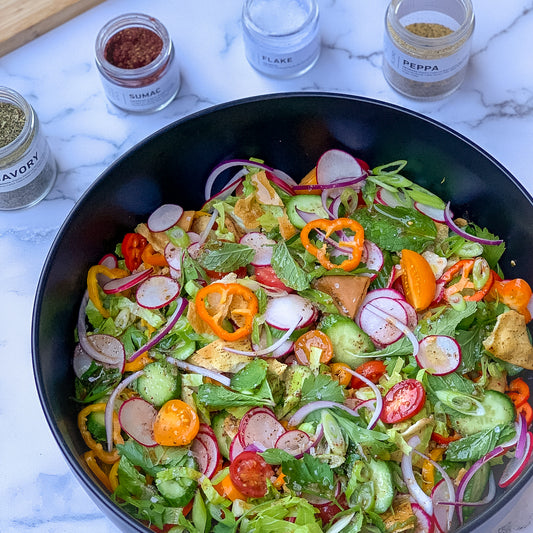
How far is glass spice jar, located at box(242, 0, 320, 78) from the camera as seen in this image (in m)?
2.74

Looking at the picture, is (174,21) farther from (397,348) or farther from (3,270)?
(397,348)

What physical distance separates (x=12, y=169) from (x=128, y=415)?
35.7 inches

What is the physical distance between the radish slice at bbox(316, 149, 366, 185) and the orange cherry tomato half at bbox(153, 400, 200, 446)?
0.82 metres

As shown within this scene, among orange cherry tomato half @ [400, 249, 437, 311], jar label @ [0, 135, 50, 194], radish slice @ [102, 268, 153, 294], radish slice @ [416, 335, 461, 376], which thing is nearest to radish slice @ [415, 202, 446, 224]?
orange cherry tomato half @ [400, 249, 437, 311]

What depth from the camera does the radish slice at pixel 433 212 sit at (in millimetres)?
2543

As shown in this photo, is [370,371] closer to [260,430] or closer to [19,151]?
[260,430]

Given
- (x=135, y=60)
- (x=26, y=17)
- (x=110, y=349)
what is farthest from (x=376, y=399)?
(x=26, y=17)

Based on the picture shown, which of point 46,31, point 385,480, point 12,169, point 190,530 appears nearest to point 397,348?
point 385,480

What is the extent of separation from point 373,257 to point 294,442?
0.60 meters

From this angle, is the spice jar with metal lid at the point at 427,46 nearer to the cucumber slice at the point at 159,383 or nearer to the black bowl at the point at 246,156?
the black bowl at the point at 246,156

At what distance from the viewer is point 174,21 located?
118 inches

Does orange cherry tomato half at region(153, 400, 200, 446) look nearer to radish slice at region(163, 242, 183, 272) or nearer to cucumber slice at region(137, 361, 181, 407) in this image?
cucumber slice at region(137, 361, 181, 407)

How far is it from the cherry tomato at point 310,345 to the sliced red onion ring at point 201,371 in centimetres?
21

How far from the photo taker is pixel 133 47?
2771 millimetres
